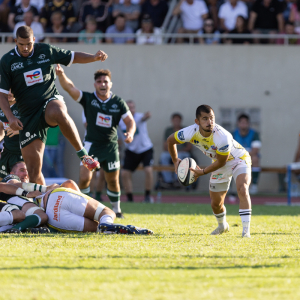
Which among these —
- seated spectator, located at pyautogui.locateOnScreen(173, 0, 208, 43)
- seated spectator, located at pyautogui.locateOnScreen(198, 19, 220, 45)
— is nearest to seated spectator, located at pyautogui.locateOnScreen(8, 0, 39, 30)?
seated spectator, located at pyautogui.locateOnScreen(173, 0, 208, 43)

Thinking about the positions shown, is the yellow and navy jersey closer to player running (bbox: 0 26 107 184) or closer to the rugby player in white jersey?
the rugby player in white jersey

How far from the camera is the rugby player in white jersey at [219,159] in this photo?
6270 mm

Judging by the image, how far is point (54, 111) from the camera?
6.54m

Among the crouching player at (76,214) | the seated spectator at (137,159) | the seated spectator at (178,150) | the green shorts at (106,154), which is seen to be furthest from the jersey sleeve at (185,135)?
the seated spectator at (178,150)

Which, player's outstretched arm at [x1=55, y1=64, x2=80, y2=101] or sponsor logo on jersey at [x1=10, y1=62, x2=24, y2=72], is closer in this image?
sponsor logo on jersey at [x1=10, y1=62, x2=24, y2=72]

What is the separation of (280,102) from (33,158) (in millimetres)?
10644

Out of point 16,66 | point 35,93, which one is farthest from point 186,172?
point 16,66

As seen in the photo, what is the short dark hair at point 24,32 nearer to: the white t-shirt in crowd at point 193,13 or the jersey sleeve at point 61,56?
the jersey sleeve at point 61,56

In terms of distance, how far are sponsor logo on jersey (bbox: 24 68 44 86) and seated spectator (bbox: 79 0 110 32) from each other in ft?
31.3

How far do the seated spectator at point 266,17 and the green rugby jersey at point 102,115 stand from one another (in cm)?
824

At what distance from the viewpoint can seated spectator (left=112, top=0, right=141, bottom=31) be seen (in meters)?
15.8

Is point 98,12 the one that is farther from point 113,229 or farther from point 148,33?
point 113,229
